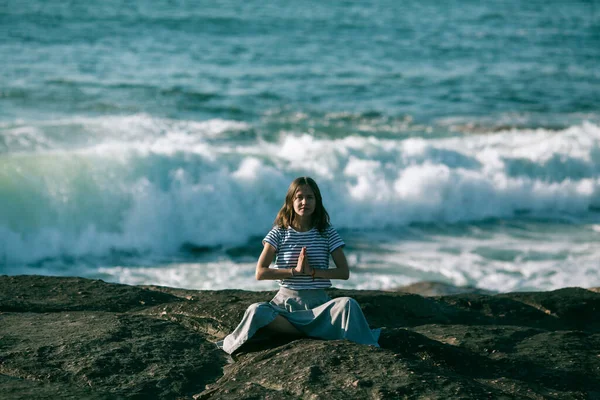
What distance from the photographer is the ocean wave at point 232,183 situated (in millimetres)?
11656

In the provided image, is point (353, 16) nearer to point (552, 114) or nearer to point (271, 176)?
point (552, 114)

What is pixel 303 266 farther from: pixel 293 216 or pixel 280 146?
pixel 280 146

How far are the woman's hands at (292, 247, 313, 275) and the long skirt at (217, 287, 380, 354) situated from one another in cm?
20

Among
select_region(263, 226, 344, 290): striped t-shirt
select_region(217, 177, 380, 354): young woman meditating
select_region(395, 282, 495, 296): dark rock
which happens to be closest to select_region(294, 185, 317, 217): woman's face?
select_region(217, 177, 380, 354): young woman meditating

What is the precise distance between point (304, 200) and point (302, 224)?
183 millimetres

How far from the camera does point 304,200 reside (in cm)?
470

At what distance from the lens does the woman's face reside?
469 centimetres

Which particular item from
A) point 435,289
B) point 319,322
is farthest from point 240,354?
point 435,289

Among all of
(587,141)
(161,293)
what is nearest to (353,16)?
(587,141)

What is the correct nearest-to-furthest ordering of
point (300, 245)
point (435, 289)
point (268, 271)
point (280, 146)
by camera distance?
1. point (268, 271)
2. point (300, 245)
3. point (435, 289)
4. point (280, 146)

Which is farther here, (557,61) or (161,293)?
(557,61)

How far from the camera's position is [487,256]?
1082 centimetres

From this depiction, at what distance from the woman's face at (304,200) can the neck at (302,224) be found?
8 centimetres

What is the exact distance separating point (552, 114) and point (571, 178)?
5364mm
